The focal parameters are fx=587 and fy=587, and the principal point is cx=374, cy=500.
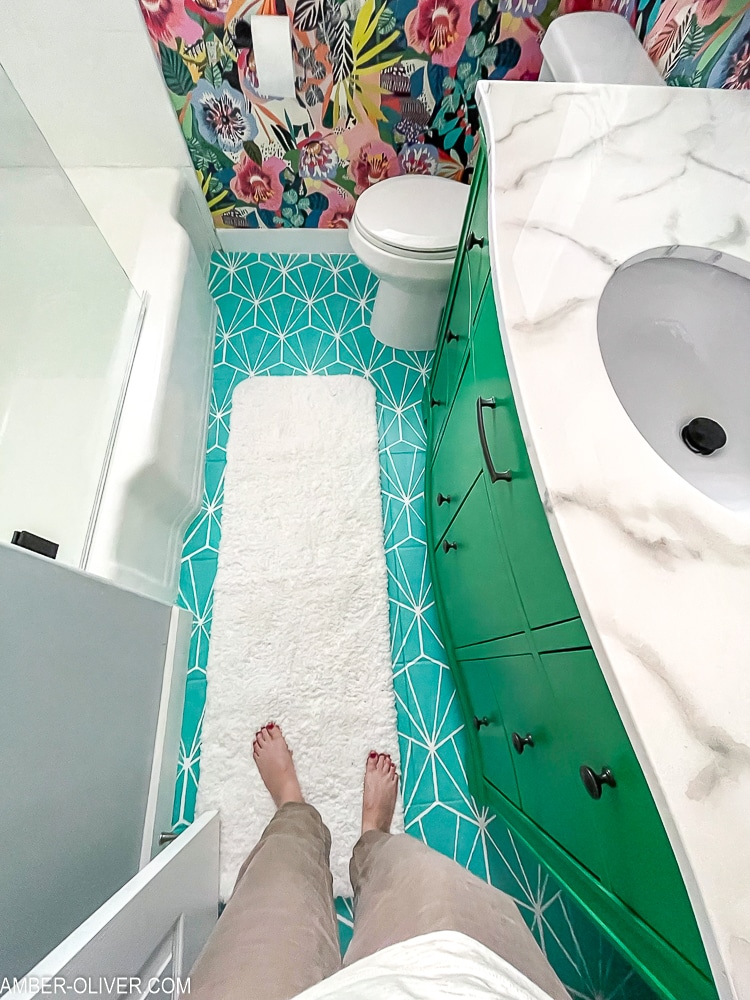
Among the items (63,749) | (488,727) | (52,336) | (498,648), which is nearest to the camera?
(63,749)

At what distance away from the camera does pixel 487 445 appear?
0.90 meters

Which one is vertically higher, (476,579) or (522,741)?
(476,579)

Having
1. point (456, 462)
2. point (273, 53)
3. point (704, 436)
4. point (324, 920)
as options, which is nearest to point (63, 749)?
point (324, 920)

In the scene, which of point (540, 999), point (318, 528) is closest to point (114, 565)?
point (318, 528)

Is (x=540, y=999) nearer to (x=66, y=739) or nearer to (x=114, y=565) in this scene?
(x=66, y=739)

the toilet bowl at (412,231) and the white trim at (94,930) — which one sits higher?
the toilet bowl at (412,231)

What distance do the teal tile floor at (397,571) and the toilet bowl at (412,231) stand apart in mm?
364

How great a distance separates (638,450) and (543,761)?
486 millimetres

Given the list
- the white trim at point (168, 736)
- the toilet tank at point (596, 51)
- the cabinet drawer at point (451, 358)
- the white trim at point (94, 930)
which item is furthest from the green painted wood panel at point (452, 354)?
the white trim at point (94, 930)

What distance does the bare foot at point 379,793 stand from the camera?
121 centimetres

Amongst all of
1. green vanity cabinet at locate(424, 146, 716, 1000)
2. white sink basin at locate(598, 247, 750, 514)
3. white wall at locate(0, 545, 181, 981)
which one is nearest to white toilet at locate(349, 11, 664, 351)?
green vanity cabinet at locate(424, 146, 716, 1000)

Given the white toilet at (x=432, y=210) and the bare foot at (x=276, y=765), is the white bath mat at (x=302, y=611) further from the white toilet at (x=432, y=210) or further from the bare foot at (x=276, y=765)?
the white toilet at (x=432, y=210)

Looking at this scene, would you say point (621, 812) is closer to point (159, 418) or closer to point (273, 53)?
point (159, 418)

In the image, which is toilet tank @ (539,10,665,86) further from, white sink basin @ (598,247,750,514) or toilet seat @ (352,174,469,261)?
white sink basin @ (598,247,750,514)
